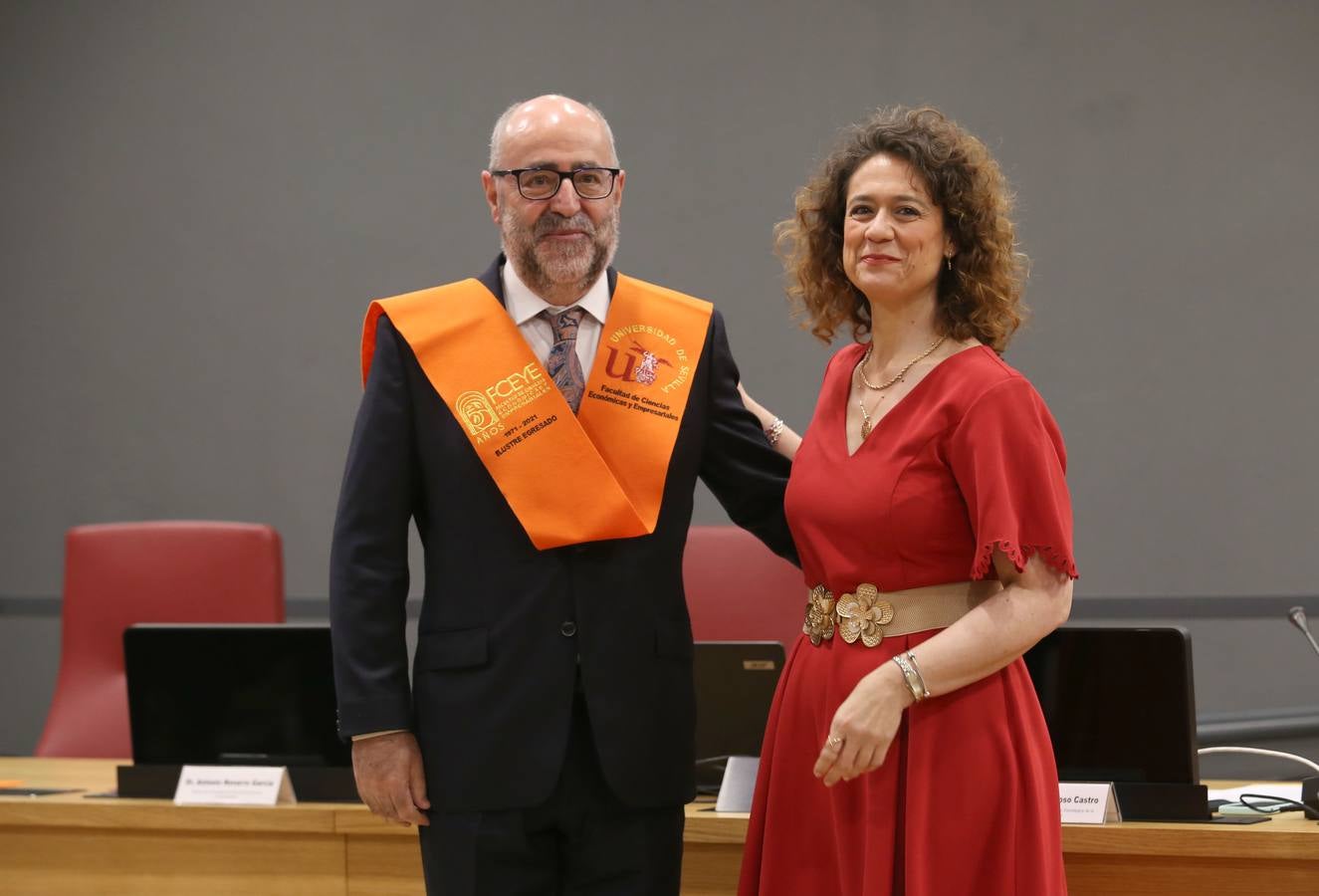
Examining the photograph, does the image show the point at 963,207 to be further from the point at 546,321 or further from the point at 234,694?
the point at 234,694

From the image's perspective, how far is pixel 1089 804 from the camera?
1969 millimetres

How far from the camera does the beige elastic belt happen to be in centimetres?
165

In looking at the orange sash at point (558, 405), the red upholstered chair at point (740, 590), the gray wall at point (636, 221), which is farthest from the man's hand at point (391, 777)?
the gray wall at point (636, 221)

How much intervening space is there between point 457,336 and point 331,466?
261cm

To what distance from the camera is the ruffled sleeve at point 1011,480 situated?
156 cm

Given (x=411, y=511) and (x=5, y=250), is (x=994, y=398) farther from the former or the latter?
(x=5, y=250)

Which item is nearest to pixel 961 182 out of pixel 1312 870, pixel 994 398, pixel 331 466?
pixel 994 398

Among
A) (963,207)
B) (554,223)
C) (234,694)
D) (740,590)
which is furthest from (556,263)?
(740,590)

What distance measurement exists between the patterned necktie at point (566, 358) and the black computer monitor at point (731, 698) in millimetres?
550

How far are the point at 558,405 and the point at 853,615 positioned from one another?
1.50ft

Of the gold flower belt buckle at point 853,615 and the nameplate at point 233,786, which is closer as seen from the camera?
the gold flower belt buckle at point 853,615

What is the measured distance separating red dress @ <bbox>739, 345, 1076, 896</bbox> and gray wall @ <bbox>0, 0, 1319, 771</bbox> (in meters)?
2.39

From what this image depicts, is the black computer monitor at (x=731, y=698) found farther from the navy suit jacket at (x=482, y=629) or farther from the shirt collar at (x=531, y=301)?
the shirt collar at (x=531, y=301)

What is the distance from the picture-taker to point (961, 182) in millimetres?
1740
